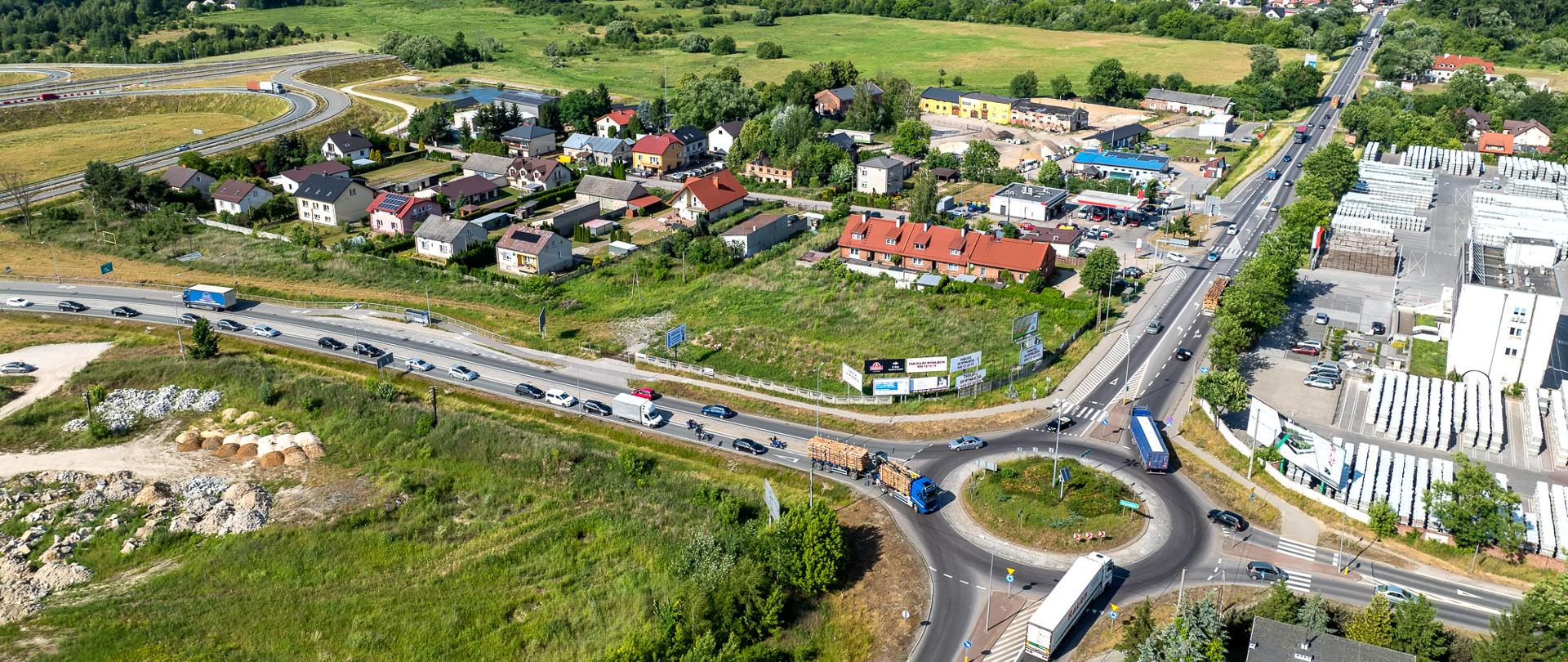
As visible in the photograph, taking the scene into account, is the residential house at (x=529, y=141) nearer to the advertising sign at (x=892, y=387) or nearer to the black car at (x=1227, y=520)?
the advertising sign at (x=892, y=387)

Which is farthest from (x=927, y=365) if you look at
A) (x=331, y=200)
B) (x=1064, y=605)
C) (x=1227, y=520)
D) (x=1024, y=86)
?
(x=1024, y=86)

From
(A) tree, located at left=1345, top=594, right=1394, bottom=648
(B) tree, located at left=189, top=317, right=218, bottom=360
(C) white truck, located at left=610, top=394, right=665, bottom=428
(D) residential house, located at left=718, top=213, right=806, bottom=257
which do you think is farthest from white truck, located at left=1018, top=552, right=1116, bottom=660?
(B) tree, located at left=189, top=317, right=218, bottom=360

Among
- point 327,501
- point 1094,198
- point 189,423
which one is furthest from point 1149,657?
point 1094,198

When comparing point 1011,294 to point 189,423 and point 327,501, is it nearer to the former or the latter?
point 327,501

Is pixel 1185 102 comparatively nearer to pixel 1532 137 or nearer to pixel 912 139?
pixel 1532 137

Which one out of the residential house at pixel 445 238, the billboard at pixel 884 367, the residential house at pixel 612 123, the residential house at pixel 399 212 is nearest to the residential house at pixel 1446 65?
the residential house at pixel 612 123

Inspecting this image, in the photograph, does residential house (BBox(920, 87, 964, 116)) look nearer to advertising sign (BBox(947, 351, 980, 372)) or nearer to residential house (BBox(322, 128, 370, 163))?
residential house (BBox(322, 128, 370, 163))
